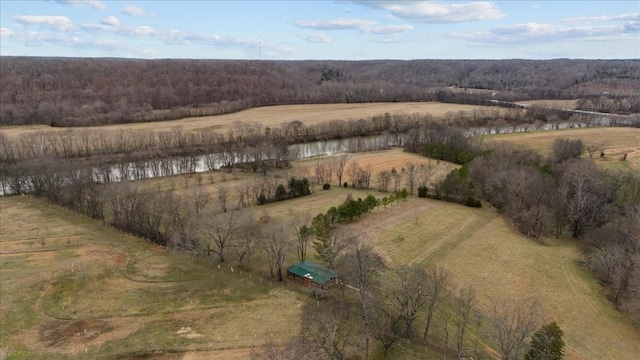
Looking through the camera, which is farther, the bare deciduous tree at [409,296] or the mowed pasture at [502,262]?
the mowed pasture at [502,262]

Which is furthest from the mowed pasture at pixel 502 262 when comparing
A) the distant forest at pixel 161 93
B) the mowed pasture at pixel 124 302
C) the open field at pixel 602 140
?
the distant forest at pixel 161 93

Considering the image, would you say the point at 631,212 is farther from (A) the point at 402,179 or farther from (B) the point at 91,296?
(B) the point at 91,296

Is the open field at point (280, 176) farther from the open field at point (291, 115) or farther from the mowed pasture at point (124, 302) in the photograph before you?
the open field at point (291, 115)

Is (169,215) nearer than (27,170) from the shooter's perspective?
Yes

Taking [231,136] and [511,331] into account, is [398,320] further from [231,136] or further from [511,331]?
[231,136]

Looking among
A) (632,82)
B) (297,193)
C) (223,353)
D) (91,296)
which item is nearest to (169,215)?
(91,296)

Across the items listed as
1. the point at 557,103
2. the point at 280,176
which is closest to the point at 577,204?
the point at 280,176
